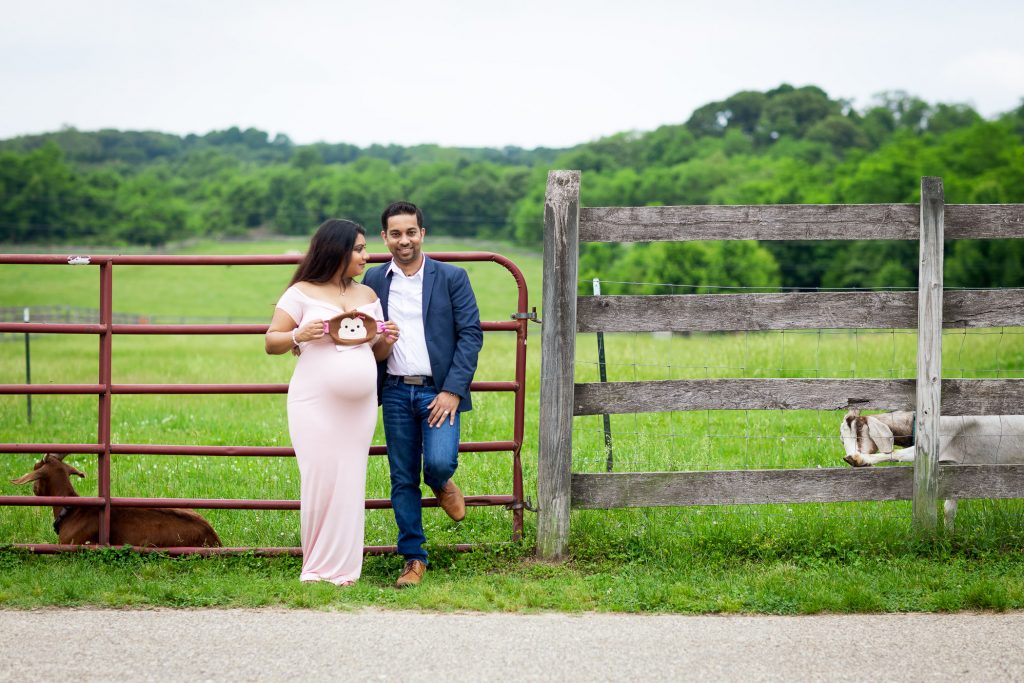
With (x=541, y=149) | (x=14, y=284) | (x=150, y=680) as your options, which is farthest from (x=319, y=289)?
(x=541, y=149)

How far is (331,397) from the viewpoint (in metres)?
5.25

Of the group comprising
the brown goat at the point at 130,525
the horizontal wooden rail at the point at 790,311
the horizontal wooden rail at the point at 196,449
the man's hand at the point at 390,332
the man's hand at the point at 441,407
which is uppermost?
the horizontal wooden rail at the point at 790,311

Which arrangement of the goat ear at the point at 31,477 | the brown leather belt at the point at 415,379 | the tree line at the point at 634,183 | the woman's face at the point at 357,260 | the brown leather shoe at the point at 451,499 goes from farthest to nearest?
the tree line at the point at 634,183
the goat ear at the point at 31,477
the brown leather shoe at the point at 451,499
the brown leather belt at the point at 415,379
the woman's face at the point at 357,260

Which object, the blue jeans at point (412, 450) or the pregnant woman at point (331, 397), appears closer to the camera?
the pregnant woman at point (331, 397)

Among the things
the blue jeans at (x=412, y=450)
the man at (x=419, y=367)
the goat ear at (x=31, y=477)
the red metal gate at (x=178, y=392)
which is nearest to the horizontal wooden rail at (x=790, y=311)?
the red metal gate at (x=178, y=392)

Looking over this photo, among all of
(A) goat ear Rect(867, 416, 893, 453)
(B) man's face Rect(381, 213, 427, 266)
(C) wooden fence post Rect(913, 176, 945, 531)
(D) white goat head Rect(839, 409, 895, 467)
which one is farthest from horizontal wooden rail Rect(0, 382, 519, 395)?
(A) goat ear Rect(867, 416, 893, 453)

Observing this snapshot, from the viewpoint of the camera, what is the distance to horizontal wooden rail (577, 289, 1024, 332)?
225 inches

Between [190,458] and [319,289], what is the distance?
485cm

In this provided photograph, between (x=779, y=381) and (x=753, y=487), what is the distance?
66 centimetres

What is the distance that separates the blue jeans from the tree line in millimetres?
69052

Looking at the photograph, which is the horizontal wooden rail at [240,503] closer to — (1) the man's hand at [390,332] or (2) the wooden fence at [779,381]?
(2) the wooden fence at [779,381]

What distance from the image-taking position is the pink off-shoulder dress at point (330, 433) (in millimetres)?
5219

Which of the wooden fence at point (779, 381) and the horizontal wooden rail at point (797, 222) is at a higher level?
the horizontal wooden rail at point (797, 222)

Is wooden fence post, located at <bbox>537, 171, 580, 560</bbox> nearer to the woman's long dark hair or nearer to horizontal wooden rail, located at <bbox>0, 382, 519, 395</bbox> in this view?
horizontal wooden rail, located at <bbox>0, 382, 519, 395</bbox>
